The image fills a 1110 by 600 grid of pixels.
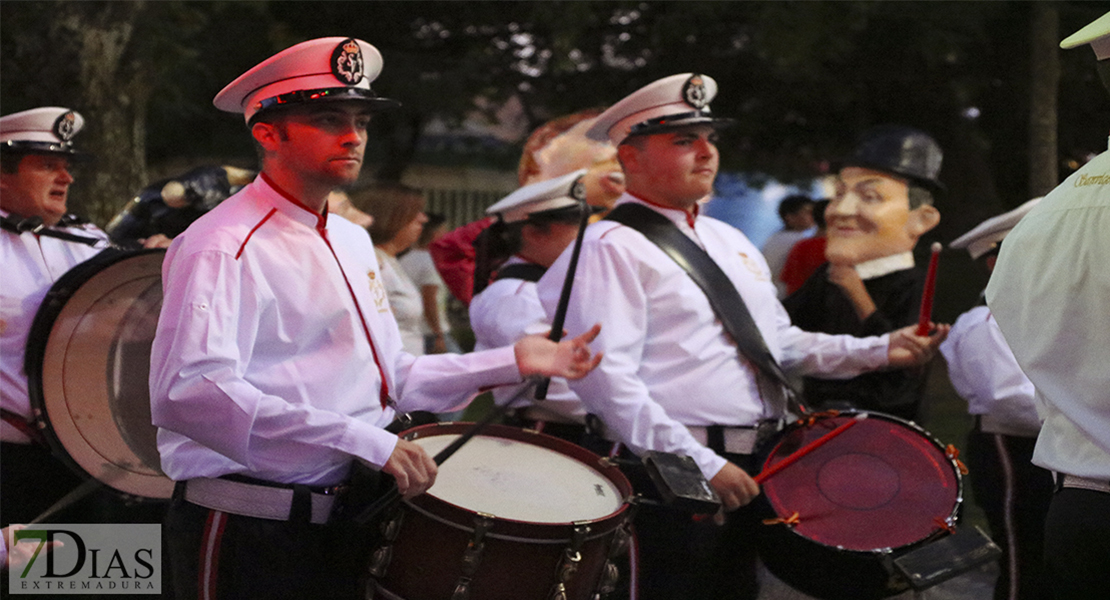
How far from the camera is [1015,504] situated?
4.14 meters

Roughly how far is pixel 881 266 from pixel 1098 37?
103 inches

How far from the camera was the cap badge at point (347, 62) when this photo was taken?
2.72m

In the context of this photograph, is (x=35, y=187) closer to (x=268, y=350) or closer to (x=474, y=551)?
(x=268, y=350)

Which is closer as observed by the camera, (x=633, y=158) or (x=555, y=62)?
(x=633, y=158)

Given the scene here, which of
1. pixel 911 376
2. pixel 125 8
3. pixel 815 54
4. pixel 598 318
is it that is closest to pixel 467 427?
pixel 598 318

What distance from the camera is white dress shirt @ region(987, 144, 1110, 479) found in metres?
2.26

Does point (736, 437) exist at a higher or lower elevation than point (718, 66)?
lower

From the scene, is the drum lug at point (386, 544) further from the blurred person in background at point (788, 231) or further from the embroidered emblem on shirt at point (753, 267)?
the blurred person in background at point (788, 231)

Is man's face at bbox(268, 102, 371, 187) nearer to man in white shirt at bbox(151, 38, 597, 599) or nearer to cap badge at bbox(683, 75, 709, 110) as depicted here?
man in white shirt at bbox(151, 38, 597, 599)

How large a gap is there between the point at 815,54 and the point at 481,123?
459 centimetres

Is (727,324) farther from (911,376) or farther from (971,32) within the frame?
(971,32)

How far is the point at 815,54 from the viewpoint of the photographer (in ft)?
32.3

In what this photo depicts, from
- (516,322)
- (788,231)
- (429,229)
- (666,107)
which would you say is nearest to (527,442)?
(666,107)

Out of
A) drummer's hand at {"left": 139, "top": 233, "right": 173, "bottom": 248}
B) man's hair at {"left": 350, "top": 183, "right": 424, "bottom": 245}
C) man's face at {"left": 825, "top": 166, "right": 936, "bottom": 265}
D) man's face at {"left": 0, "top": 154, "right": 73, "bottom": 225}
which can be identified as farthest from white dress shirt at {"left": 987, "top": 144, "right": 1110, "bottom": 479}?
man's hair at {"left": 350, "top": 183, "right": 424, "bottom": 245}
